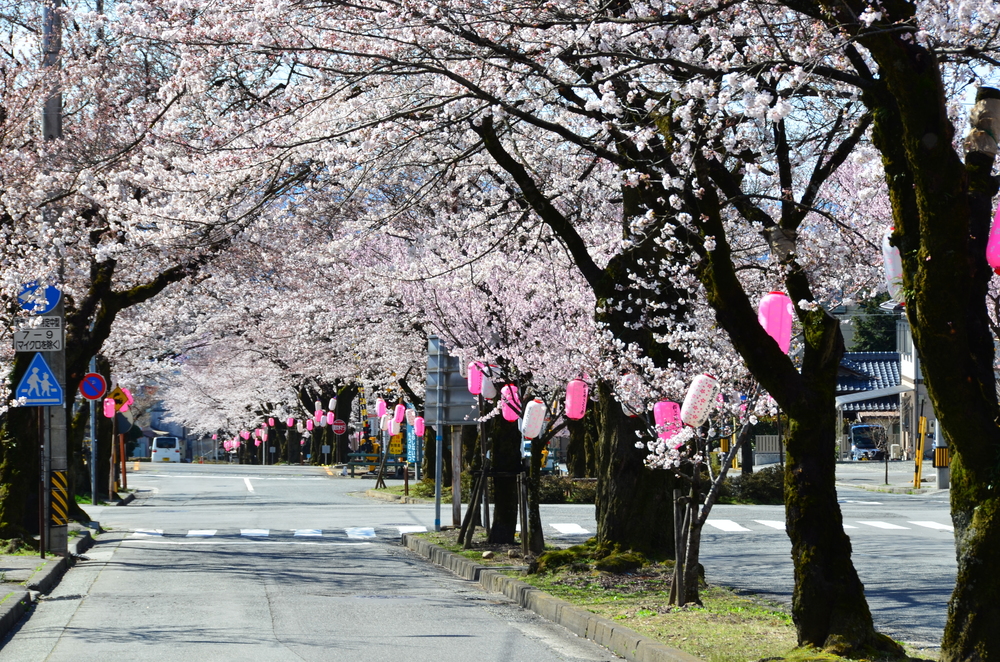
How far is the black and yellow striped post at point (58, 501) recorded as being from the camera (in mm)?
15906

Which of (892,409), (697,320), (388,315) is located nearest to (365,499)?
(388,315)

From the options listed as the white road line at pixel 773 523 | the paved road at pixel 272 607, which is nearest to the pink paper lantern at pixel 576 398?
the paved road at pixel 272 607

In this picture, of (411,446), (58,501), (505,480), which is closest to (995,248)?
(505,480)

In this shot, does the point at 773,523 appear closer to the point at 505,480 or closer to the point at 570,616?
the point at 505,480

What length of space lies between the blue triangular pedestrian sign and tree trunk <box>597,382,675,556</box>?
728 centimetres

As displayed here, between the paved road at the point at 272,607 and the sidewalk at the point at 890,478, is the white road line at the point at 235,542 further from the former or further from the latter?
the sidewalk at the point at 890,478

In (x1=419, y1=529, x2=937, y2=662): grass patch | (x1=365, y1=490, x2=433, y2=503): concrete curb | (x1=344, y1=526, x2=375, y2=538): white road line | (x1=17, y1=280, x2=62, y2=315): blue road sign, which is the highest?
(x1=17, y1=280, x2=62, y2=315): blue road sign

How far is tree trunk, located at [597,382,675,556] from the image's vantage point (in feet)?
44.0

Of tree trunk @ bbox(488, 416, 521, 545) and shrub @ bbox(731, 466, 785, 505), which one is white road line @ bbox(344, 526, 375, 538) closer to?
tree trunk @ bbox(488, 416, 521, 545)

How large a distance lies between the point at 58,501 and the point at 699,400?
986cm

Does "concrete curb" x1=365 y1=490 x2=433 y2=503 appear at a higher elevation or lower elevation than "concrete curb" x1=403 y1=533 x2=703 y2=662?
lower

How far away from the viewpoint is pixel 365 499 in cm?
3506

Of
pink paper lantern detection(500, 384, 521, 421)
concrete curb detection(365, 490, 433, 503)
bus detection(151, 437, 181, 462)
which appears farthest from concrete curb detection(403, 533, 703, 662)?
bus detection(151, 437, 181, 462)

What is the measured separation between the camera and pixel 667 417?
11.6 metres
